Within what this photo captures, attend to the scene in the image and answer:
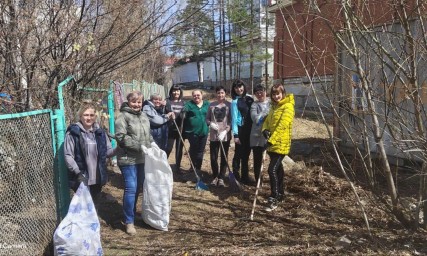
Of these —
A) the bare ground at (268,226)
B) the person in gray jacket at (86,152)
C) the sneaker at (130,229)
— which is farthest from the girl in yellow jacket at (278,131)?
the person in gray jacket at (86,152)

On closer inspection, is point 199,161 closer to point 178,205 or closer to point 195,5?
point 178,205

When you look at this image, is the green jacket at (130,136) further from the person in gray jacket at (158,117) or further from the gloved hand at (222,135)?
the gloved hand at (222,135)

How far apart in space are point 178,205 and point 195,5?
8.65 ft

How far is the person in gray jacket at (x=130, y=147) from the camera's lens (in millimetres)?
4219

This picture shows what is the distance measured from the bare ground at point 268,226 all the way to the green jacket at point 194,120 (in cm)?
83

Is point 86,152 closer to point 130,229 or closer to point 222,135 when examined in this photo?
point 130,229

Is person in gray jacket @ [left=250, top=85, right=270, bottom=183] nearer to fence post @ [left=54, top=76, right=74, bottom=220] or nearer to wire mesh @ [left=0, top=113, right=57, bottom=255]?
fence post @ [left=54, top=76, right=74, bottom=220]

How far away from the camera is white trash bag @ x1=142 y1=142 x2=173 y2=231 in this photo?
4.25 metres

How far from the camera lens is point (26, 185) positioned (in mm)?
3518

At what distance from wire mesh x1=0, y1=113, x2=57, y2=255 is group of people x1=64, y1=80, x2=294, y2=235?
0.74 ft

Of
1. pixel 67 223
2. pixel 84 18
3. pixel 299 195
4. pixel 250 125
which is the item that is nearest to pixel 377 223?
pixel 299 195

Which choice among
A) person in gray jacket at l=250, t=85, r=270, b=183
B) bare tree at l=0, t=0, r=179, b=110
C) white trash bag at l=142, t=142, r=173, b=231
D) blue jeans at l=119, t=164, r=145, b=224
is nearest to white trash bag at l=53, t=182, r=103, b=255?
blue jeans at l=119, t=164, r=145, b=224

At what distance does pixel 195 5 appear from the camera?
5.20m

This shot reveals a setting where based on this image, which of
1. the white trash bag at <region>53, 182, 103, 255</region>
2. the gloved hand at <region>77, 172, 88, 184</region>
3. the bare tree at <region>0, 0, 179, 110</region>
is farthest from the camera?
the bare tree at <region>0, 0, 179, 110</region>
